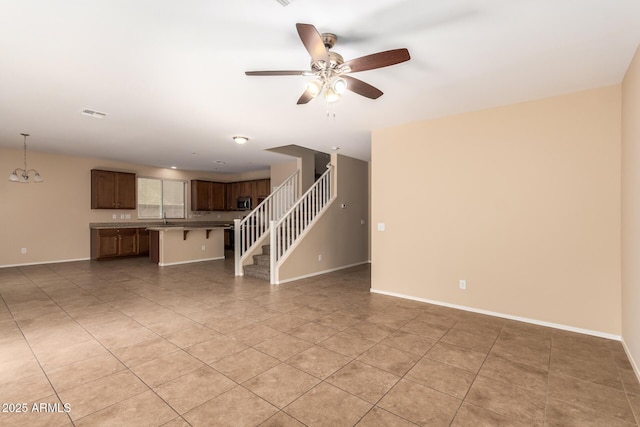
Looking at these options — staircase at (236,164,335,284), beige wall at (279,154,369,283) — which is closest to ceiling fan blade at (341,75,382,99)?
staircase at (236,164,335,284)

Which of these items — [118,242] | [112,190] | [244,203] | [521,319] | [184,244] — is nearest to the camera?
[521,319]

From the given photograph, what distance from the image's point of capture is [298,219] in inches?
228

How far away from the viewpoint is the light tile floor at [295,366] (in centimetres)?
190

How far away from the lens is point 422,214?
4.31m

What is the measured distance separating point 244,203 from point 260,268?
4841 mm

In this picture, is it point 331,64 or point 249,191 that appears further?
point 249,191

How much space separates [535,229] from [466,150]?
1.28 metres

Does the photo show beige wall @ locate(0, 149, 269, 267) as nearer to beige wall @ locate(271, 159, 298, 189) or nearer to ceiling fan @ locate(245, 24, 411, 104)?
beige wall @ locate(271, 159, 298, 189)

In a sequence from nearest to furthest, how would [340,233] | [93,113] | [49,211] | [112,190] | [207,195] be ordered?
1. [93,113]
2. [340,233]
3. [49,211]
4. [112,190]
5. [207,195]

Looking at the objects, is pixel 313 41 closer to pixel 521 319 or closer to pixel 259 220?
pixel 521 319

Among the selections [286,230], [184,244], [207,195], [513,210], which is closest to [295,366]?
[513,210]

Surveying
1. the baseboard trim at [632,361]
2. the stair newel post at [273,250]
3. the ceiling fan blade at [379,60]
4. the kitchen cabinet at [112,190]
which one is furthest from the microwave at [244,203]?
the baseboard trim at [632,361]

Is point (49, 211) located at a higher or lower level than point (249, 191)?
lower

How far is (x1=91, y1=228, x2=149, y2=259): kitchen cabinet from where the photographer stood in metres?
7.59
